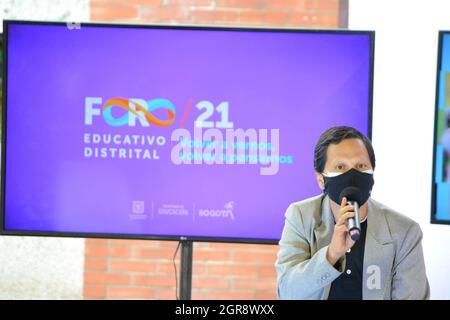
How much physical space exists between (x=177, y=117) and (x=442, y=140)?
101 cm

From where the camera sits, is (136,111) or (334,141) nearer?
(334,141)

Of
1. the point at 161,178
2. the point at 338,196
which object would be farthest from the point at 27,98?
the point at 338,196

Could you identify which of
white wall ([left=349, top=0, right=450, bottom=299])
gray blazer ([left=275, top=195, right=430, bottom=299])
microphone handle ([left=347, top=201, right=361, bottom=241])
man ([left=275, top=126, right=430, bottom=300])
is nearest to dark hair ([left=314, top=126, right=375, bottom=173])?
man ([left=275, top=126, right=430, bottom=300])

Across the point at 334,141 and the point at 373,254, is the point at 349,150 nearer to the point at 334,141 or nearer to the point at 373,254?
the point at 334,141

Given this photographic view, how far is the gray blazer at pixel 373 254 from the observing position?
2049 millimetres

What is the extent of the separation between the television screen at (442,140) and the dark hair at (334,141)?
73cm

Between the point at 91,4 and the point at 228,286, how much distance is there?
5.01 feet

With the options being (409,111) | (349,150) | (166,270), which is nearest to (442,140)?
(409,111)

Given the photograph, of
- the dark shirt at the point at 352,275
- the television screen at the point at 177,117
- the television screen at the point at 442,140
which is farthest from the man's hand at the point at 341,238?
the television screen at the point at 442,140

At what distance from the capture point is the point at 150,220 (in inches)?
110

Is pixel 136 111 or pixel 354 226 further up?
pixel 136 111

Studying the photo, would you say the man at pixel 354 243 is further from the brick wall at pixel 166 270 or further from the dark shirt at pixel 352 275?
the brick wall at pixel 166 270

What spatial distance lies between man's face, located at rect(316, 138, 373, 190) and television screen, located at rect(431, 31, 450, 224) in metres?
0.77

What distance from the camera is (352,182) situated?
6.63ft
